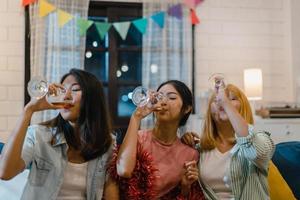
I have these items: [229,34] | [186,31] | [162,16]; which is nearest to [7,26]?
[162,16]

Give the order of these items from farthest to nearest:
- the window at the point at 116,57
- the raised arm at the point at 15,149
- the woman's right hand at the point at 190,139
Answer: the window at the point at 116,57
the woman's right hand at the point at 190,139
the raised arm at the point at 15,149

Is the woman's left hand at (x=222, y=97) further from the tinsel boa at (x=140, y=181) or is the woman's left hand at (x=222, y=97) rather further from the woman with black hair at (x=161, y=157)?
the tinsel boa at (x=140, y=181)

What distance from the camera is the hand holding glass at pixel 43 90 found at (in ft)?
4.12

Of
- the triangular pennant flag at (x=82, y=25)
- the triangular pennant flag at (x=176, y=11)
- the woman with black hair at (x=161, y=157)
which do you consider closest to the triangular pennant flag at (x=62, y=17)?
the triangular pennant flag at (x=82, y=25)

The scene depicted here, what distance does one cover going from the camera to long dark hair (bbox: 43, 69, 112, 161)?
4.75ft

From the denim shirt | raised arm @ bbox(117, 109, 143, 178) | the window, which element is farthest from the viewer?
the window

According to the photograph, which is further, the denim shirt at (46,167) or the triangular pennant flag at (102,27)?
the triangular pennant flag at (102,27)

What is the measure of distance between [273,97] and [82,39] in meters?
Result: 1.79

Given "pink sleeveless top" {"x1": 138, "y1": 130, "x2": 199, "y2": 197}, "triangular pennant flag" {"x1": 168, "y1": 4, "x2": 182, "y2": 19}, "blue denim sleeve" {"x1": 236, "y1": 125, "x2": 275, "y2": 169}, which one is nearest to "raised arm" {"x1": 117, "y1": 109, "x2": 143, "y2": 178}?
"pink sleeveless top" {"x1": 138, "y1": 130, "x2": 199, "y2": 197}

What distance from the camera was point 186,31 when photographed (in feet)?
11.1

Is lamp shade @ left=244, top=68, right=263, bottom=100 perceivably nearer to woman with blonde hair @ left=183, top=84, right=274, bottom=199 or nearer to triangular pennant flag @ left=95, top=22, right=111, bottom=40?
triangular pennant flag @ left=95, top=22, right=111, bottom=40

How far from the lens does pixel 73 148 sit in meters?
1.46

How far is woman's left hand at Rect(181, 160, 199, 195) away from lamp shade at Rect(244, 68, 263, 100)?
1.75 m

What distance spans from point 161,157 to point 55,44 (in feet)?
6.29
